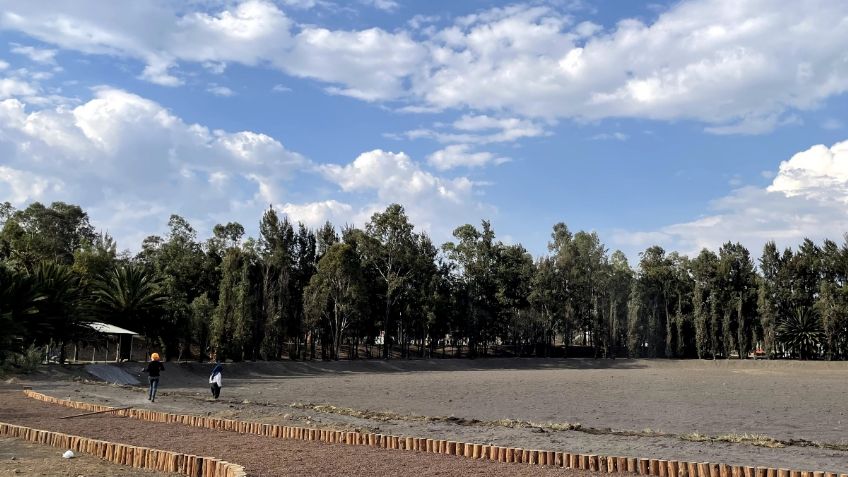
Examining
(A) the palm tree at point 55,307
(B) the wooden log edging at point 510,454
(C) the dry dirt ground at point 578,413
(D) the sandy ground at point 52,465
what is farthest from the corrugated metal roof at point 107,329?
(D) the sandy ground at point 52,465

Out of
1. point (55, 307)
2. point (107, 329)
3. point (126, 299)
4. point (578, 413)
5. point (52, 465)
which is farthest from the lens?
point (126, 299)

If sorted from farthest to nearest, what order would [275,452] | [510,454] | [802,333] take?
[802,333] < [275,452] < [510,454]

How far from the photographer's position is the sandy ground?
Answer: 32.6ft

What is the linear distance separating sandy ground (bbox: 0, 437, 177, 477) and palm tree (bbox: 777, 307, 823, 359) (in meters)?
77.1

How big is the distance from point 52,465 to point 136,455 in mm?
1201

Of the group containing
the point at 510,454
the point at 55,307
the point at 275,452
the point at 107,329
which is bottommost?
the point at 275,452

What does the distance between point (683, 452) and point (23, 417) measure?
1452cm

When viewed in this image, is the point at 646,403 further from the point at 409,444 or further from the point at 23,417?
the point at 23,417

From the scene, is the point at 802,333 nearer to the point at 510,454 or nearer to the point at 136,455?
the point at 510,454

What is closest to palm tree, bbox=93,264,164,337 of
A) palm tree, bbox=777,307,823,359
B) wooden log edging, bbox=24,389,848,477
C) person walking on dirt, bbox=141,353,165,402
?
person walking on dirt, bbox=141,353,165,402

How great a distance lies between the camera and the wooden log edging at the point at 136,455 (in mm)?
9484

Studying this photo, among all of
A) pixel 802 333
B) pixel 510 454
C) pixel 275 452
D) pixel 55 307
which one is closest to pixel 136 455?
pixel 275 452

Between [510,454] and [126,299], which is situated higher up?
[126,299]

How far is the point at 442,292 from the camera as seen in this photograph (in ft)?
250
